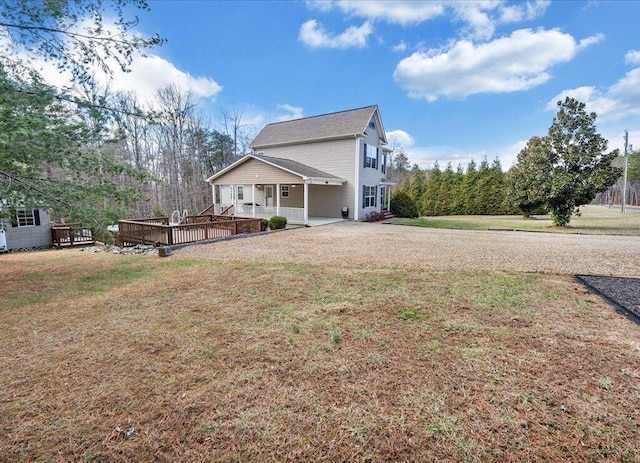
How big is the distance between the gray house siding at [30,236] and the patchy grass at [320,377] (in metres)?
13.4

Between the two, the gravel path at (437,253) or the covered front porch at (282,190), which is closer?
the gravel path at (437,253)

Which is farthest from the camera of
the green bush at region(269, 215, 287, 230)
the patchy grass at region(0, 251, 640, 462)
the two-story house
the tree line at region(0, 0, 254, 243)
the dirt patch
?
the two-story house

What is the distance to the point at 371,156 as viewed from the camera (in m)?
21.2

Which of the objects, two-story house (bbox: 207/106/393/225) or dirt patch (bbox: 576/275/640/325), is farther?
two-story house (bbox: 207/106/393/225)

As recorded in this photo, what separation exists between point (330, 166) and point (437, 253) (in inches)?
507

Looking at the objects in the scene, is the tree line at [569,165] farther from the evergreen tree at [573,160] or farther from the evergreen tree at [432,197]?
the evergreen tree at [432,197]

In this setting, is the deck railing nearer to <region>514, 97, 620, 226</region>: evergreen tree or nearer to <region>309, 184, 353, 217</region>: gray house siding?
<region>309, 184, 353, 217</region>: gray house siding

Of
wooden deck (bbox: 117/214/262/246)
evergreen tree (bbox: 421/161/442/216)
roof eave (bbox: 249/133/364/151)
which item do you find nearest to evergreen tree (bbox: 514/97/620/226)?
roof eave (bbox: 249/133/364/151)

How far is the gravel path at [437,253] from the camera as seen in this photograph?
7.57 metres

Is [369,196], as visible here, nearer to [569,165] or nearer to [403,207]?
[403,207]

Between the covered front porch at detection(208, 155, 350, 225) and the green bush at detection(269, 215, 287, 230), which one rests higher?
the covered front porch at detection(208, 155, 350, 225)

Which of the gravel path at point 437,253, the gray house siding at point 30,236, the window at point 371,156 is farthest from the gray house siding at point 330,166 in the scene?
the gray house siding at point 30,236

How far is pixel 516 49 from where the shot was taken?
54.0ft

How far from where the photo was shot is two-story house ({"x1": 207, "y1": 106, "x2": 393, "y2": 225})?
18.3 meters
